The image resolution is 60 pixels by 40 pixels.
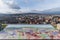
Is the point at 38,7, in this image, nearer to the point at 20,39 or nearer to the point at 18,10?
the point at 18,10

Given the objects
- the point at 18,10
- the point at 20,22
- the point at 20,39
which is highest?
the point at 18,10

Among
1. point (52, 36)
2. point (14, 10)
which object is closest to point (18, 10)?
point (14, 10)

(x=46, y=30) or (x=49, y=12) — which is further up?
(x=49, y=12)

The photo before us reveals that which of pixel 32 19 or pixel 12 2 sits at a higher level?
pixel 12 2

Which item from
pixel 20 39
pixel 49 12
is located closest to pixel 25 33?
pixel 20 39

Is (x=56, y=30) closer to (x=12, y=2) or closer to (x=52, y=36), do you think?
(x=52, y=36)

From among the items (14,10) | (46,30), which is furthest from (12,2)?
(46,30)
